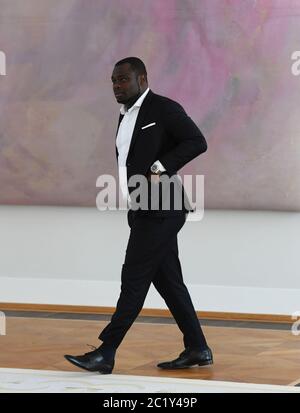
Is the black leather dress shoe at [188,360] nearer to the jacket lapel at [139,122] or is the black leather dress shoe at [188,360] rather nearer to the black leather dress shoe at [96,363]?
the black leather dress shoe at [96,363]

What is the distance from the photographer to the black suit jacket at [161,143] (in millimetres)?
4617

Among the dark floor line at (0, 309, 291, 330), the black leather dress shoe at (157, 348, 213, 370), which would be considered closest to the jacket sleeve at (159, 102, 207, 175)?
the black leather dress shoe at (157, 348, 213, 370)

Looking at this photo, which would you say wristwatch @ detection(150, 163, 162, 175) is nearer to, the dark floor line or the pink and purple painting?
the dark floor line

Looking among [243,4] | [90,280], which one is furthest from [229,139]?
[90,280]

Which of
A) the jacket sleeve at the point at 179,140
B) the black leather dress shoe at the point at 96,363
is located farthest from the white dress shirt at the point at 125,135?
the black leather dress shoe at the point at 96,363

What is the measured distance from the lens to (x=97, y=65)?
6875 mm

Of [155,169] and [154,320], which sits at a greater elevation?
[155,169]

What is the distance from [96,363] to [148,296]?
2.27 meters

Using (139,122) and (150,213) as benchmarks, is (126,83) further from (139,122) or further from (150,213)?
(150,213)

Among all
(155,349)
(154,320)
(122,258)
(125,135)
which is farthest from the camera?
(122,258)

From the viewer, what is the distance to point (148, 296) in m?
6.84

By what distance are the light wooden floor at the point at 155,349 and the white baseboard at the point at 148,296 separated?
18.1 inches

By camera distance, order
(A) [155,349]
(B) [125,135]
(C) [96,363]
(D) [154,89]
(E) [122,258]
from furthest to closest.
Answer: (E) [122,258] → (D) [154,89] → (A) [155,349] → (B) [125,135] → (C) [96,363]

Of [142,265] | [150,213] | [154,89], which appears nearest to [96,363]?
[142,265]
